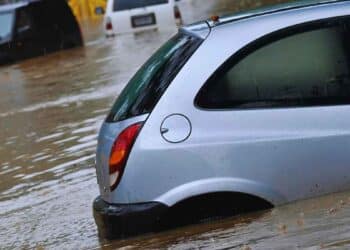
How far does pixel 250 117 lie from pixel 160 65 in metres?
0.83

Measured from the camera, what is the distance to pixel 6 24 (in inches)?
876

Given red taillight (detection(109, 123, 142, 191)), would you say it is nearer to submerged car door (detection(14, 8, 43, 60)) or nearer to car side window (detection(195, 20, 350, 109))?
car side window (detection(195, 20, 350, 109))

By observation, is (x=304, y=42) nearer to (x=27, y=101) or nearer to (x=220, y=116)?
(x=220, y=116)

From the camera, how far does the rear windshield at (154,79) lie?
6.00 meters

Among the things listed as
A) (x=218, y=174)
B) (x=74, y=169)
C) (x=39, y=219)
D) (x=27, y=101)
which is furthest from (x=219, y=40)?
(x=27, y=101)

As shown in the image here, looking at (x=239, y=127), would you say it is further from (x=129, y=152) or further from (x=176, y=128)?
Result: (x=129, y=152)

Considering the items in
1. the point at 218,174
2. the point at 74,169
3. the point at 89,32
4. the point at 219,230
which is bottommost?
the point at 89,32

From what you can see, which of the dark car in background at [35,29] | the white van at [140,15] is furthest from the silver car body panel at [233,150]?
the white van at [140,15]

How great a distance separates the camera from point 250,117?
19.1ft

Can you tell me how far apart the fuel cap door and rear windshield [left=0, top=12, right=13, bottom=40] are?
16.9 m

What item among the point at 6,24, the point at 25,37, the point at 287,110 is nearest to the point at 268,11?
the point at 287,110

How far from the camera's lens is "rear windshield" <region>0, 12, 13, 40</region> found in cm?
2214

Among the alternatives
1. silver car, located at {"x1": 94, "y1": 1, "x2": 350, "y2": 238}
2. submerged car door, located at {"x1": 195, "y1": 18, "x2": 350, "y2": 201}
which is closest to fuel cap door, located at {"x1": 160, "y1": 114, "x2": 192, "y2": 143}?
silver car, located at {"x1": 94, "y1": 1, "x2": 350, "y2": 238}

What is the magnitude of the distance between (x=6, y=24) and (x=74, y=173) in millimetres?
12901
